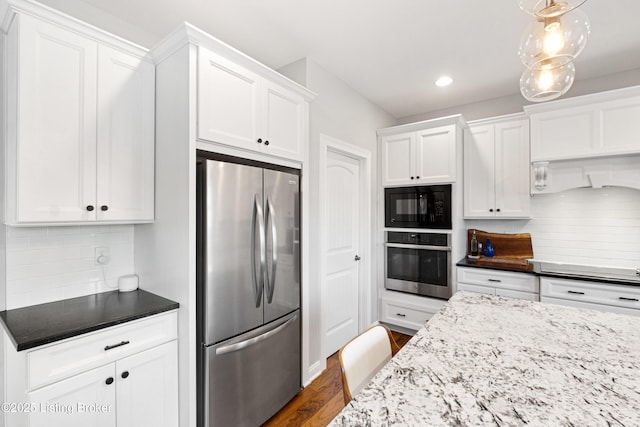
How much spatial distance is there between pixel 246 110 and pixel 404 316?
9.42 ft

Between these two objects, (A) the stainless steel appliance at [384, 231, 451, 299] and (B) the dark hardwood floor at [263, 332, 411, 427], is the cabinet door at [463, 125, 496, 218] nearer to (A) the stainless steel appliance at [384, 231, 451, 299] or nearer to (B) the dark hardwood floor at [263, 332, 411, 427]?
(A) the stainless steel appliance at [384, 231, 451, 299]

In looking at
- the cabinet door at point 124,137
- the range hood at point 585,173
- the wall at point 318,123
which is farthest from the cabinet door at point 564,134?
the cabinet door at point 124,137

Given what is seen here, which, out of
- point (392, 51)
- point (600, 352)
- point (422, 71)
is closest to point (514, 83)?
point (422, 71)

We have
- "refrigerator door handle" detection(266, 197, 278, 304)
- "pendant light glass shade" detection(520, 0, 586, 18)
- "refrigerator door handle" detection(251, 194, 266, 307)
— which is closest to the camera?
"pendant light glass shade" detection(520, 0, 586, 18)

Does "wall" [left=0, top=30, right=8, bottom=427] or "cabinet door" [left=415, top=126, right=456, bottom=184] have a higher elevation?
"cabinet door" [left=415, top=126, right=456, bottom=184]

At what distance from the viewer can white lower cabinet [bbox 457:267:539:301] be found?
108 inches

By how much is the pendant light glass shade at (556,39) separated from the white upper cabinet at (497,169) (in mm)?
2064

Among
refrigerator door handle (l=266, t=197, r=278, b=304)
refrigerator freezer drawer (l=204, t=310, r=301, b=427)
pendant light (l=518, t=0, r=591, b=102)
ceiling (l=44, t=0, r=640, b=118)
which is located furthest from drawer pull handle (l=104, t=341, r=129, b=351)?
pendant light (l=518, t=0, r=591, b=102)

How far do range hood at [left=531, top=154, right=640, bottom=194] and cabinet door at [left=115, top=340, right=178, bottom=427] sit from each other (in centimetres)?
343

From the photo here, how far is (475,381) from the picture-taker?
2.91 ft

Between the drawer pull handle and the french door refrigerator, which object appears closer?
the drawer pull handle

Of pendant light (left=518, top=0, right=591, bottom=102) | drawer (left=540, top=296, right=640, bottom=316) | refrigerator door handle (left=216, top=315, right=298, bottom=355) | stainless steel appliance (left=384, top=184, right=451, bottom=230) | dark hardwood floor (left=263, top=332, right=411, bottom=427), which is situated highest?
pendant light (left=518, top=0, right=591, bottom=102)

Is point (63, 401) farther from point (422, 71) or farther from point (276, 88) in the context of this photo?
point (422, 71)

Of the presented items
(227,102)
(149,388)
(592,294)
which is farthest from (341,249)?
(592,294)
